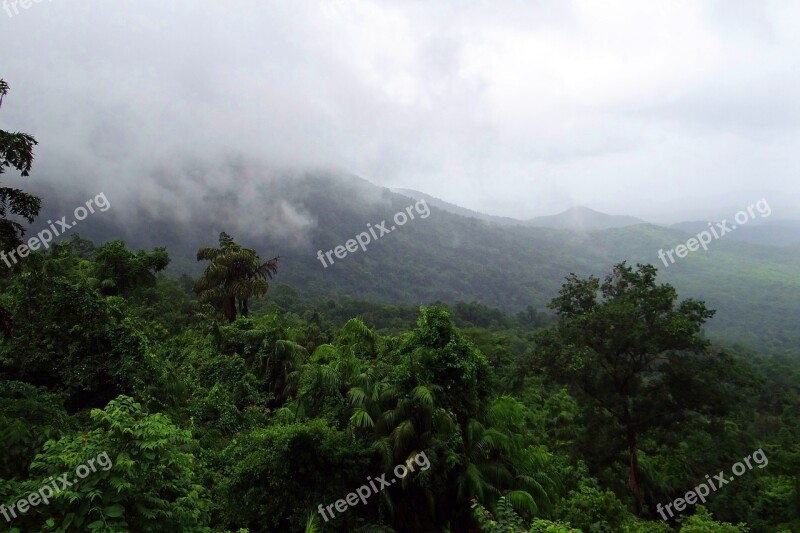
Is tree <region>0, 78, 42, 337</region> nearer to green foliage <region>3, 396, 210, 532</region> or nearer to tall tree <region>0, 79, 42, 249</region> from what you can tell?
tall tree <region>0, 79, 42, 249</region>

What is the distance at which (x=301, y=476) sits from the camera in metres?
9.42

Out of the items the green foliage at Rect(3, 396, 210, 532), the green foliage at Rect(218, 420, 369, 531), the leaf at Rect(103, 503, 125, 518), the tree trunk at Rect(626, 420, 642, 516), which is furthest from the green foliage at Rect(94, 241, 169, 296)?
the tree trunk at Rect(626, 420, 642, 516)

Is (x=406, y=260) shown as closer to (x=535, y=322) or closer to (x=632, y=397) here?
(x=535, y=322)

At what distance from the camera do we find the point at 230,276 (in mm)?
20281

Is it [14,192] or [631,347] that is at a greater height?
[14,192]

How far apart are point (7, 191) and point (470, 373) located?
9.74 metres

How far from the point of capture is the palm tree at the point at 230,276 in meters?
19.9

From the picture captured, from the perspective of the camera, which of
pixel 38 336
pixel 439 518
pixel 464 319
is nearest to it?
pixel 439 518

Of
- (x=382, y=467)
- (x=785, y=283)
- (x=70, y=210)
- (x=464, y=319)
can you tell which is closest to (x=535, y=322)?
(x=464, y=319)

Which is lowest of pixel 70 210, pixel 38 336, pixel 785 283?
pixel 785 283

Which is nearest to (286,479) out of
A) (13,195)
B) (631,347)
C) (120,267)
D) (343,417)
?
(343,417)

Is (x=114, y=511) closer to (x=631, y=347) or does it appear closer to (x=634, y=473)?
(x=631, y=347)

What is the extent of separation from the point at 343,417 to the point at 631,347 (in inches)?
524

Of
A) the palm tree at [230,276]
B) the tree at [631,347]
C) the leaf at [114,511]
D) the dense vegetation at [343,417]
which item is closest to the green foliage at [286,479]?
the dense vegetation at [343,417]
